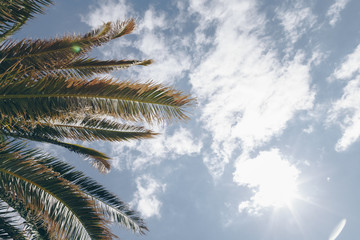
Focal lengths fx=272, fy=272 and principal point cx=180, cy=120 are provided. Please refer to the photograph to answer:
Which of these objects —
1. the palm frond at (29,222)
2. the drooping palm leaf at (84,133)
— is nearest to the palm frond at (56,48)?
the drooping palm leaf at (84,133)

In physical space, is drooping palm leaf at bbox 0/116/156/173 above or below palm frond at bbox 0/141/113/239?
above

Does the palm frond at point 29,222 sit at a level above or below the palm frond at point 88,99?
below

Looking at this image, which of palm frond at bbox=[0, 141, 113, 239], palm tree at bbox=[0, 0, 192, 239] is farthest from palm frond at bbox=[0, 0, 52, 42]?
palm frond at bbox=[0, 141, 113, 239]

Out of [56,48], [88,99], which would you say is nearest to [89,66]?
[56,48]

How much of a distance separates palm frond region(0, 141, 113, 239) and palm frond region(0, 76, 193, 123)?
713 mm

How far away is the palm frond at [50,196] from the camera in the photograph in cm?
392

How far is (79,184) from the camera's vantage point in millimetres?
5836

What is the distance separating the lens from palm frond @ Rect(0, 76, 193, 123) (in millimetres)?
3688

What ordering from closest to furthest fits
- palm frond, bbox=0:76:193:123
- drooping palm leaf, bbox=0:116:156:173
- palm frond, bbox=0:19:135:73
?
1. palm frond, bbox=0:76:193:123
2. palm frond, bbox=0:19:135:73
3. drooping palm leaf, bbox=0:116:156:173

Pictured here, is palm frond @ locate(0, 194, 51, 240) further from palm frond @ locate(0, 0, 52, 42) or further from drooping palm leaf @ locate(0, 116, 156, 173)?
palm frond @ locate(0, 0, 52, 42)

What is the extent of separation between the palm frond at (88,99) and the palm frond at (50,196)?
28.1 inches

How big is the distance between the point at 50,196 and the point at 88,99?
157cm

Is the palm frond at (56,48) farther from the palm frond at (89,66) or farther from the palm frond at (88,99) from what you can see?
the palm frond at (88,99)

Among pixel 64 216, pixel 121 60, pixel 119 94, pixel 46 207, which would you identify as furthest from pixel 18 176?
pixel 121 60
